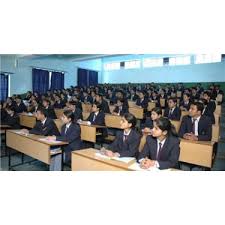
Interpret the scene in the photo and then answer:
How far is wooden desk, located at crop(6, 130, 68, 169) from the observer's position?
10.2ft

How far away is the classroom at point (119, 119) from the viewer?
8.53 ft

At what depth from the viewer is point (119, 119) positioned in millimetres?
5086

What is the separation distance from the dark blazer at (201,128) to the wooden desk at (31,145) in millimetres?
1707

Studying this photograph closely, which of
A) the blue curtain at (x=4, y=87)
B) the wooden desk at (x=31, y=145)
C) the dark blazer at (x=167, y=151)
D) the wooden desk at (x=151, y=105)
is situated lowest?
the wooden desk at (x=31, y=145)

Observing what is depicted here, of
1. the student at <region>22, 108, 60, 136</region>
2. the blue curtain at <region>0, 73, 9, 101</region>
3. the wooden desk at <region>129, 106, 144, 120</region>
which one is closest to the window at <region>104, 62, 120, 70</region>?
the wooden desk at <region>129, 106, 144, 120</region>

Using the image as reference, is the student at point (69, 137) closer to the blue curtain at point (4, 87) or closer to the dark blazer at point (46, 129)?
the dark blazer at point (46, 129)

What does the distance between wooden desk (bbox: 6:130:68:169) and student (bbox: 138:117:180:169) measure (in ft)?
3.88

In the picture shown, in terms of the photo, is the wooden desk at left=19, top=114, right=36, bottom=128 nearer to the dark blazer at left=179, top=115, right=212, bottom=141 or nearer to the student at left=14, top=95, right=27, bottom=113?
the student at left=14, top=95, right=27, bottom=113

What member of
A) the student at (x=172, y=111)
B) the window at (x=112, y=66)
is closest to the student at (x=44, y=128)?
the window at (x=112, y=66)
